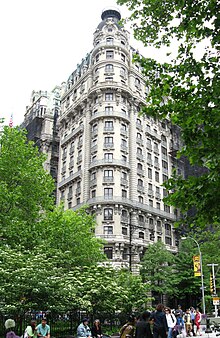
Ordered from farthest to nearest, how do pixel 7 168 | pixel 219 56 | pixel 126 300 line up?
pixel 7 168 < pixel 126 300 < pixel 219 56

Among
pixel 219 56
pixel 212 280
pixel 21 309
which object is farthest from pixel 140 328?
pixel 212 280

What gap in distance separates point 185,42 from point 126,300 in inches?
696

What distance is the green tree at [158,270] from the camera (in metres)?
45.0

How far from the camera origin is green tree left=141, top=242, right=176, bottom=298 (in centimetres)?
4500

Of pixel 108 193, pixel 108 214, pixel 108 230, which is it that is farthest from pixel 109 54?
pixel 108 230

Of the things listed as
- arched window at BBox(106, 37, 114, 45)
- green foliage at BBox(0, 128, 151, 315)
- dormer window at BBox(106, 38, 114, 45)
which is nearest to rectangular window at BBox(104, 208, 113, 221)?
green foliage at BBox(0, 128, 151, 315)

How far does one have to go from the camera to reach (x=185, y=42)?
1095 centimetres

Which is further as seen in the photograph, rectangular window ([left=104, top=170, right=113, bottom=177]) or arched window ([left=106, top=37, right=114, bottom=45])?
arched window ([left=106, top=37, right=114, bottom=45])

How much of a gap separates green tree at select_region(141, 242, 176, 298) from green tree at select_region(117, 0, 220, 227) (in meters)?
37.1

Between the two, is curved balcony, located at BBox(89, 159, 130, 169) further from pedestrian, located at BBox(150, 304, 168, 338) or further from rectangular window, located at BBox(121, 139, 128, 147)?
pedestrian, located at BBox(150, 304, 168, 338)

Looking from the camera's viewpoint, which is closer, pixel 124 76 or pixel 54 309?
pixel 54 309

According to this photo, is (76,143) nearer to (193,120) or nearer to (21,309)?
(21,309)

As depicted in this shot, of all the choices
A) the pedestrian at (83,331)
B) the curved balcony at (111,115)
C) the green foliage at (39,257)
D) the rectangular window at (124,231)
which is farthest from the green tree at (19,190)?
the curved balcony at (111,115)

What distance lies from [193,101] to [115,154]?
42.7 m
